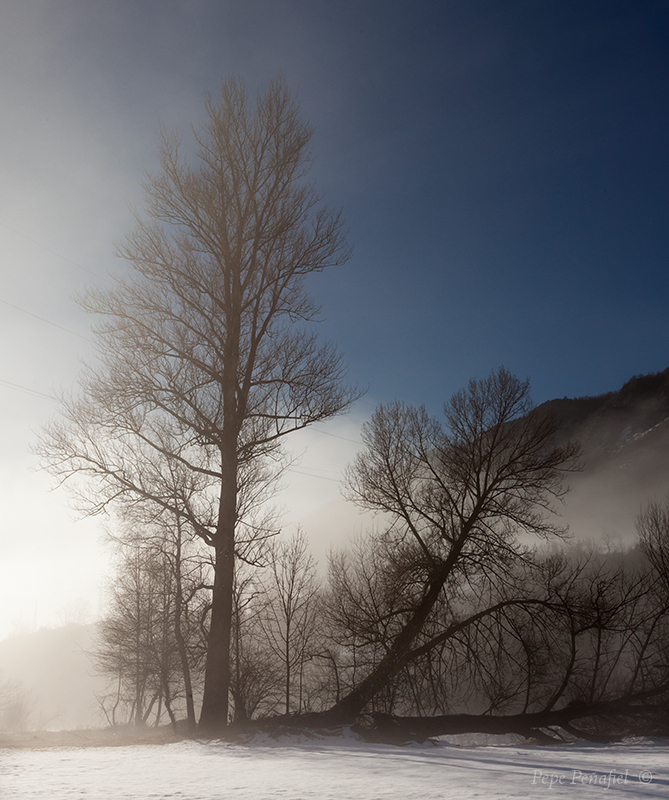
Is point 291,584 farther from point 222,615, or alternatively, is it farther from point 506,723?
point 222,615

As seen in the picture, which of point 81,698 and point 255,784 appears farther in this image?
point 81,698

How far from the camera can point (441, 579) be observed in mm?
11930

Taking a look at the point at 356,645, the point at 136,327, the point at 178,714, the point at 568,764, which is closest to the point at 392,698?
the point at 356,645

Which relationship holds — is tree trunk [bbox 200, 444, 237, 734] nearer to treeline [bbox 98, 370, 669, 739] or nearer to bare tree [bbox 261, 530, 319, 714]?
treeline [bbox 98, 370, 669, 739]

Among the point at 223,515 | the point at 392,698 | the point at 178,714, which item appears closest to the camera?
the point at 223,515

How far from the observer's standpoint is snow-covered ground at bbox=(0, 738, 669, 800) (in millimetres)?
3434

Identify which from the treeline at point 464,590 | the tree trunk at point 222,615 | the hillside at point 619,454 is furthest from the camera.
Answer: the hillside at point 619,454

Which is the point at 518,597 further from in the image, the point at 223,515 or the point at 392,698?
the point at 223,515

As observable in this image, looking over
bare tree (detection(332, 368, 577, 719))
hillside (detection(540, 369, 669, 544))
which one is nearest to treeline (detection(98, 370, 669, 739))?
bare tree (detection(332, 368, 577, 719))

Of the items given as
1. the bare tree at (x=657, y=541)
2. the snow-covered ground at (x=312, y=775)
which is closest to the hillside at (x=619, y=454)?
the bare tree at (x=657, y=541)

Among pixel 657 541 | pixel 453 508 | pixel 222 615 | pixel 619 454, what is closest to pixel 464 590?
pixel 453 508

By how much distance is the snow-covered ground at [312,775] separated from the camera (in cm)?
343

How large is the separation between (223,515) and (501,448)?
6.90 metres

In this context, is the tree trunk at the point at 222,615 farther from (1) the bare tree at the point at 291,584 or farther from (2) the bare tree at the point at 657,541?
(1) the bare tree at the point at 291,584
